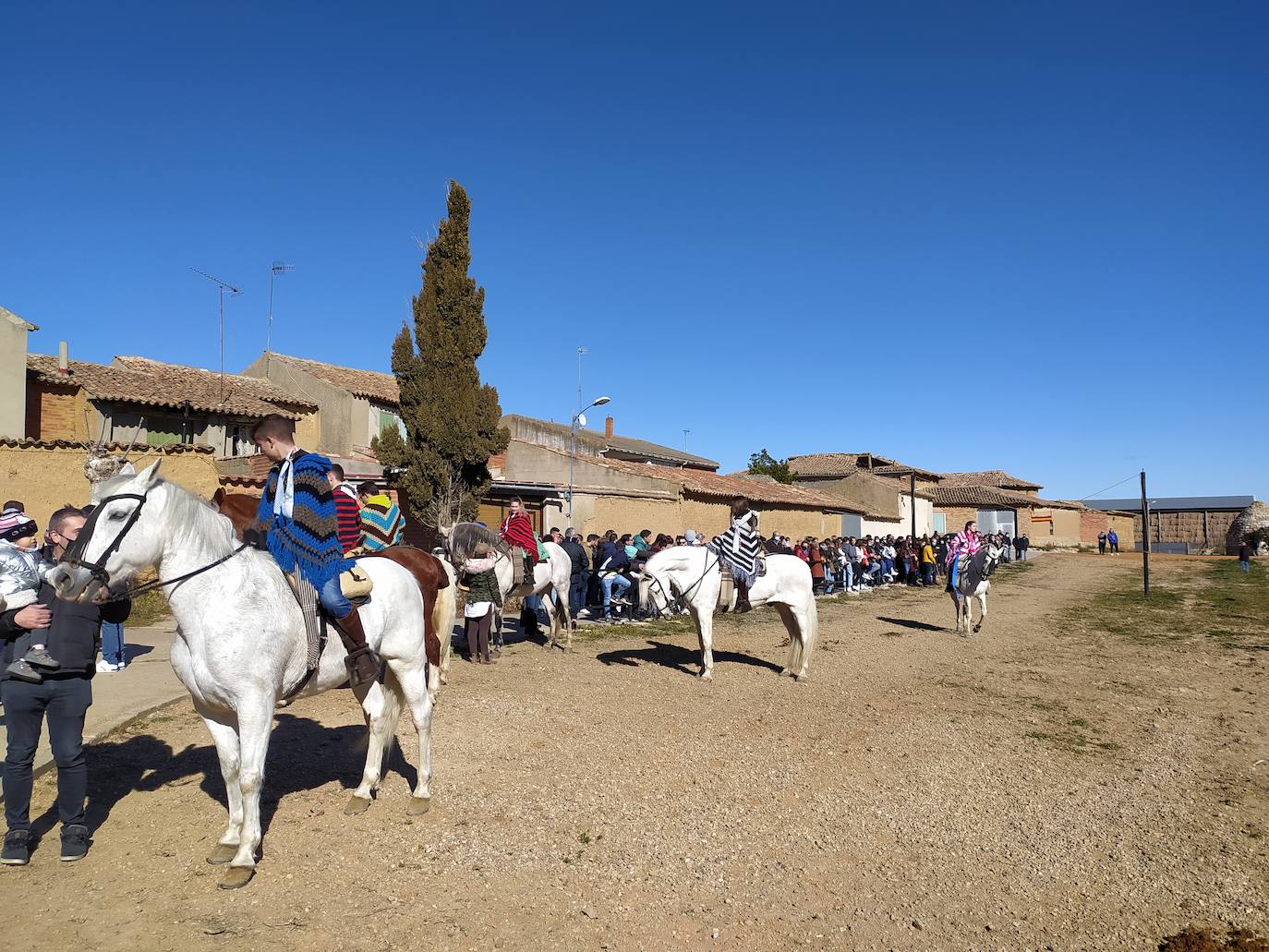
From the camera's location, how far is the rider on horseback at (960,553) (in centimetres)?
1552

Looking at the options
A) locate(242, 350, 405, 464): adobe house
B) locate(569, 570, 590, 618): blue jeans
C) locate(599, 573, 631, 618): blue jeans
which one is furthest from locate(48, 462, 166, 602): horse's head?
locate(242, 350, 405, 464): adobe house

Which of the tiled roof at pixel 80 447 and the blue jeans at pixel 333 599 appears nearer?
the blue jeans at pixel 333 599

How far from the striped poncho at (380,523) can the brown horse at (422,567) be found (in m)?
1.40

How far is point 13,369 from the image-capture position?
22.0 m

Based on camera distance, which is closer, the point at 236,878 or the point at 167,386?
the point at 236,878

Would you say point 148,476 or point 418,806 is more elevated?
point 148,476

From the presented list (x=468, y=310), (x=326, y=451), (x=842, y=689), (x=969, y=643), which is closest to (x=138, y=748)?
(x=842, y=689)

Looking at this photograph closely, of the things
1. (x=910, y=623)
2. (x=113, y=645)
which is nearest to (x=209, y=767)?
(x=113, y=645)

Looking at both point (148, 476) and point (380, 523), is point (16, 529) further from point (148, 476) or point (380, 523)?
point (148, 476)

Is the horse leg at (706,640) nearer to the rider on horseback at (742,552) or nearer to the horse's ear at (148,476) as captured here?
the rider on horseback at (742,552)

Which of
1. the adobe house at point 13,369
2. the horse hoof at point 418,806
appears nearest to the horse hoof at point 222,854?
the horse hoof at point 418,806

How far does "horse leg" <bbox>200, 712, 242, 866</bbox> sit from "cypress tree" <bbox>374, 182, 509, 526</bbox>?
18.5 m

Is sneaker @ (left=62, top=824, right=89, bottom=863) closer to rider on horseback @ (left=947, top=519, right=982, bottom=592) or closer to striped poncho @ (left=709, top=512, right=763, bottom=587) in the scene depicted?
striped poncho @ (left=709, top=512, right=763, bottom=587)

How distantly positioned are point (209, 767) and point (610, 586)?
36.0ft
